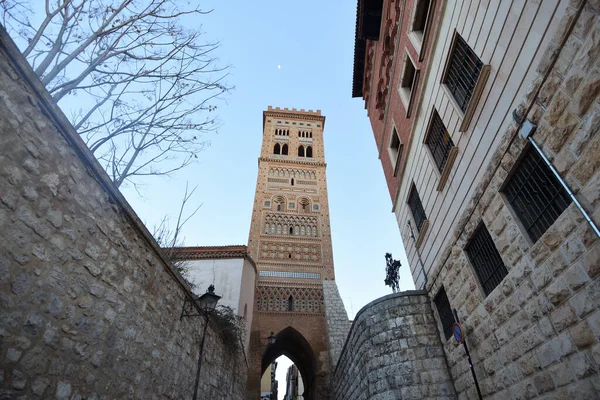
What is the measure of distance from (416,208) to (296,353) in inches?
568

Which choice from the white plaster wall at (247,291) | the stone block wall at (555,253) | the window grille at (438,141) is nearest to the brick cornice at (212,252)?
the white plaster wall at (247,291)

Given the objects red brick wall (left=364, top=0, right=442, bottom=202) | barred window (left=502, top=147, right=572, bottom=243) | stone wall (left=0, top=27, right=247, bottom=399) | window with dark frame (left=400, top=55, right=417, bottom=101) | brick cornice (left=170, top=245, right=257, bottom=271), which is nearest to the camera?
stone wall (left=0, top=27, right=247, bottom=399)

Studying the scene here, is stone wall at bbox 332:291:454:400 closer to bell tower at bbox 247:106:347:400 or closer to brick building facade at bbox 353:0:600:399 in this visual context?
brick building facade at bbox 353:0:600:399

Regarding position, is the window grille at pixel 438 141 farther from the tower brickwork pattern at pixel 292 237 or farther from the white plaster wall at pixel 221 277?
the tower brickwork pattern at pixel 292 237

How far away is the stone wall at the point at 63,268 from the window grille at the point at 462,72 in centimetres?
486

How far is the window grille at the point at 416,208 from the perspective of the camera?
268 inches

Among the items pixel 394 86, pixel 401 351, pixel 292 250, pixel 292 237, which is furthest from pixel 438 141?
pixel 292 237

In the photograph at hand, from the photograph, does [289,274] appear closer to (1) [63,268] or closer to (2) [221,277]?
(2) [221,277]

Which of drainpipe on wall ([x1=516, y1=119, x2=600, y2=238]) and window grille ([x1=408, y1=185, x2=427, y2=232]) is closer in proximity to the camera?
drainpipe on wall ([x1=516, y1=119, x2=600, y2=238])

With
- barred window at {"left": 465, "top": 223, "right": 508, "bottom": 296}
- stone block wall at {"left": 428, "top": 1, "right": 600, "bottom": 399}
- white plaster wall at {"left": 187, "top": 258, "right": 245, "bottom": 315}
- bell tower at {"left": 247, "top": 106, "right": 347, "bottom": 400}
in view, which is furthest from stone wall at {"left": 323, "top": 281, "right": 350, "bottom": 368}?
barred window at {"left": 465, "top": 223, "right": 508, "bottom": 296}

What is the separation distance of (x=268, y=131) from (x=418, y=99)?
22437 mm

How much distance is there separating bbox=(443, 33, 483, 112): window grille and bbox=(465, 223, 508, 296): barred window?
1.90m

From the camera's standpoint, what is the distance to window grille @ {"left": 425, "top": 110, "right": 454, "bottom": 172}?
→ 5397mm

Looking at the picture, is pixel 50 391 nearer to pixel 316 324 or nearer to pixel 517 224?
pixel 517 224
